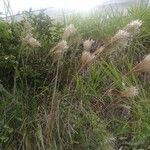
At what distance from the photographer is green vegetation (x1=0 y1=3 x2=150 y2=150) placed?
10.2 ft

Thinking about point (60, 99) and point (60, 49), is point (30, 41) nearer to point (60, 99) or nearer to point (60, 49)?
point (60, 49)

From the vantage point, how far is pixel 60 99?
10.5 ft

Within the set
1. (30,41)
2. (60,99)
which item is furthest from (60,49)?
(60,99)

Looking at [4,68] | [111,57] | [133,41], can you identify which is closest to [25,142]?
[4,68]

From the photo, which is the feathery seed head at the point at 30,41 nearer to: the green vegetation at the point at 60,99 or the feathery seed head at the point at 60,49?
the green vegetation at the point at 60,99

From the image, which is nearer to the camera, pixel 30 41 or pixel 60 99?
pixel 30 41

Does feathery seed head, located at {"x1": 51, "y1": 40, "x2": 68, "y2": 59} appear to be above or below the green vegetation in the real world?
above

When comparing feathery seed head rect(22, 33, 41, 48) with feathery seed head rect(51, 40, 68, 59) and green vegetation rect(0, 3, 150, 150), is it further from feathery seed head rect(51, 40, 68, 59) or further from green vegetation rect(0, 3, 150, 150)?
feathery seed head rect(51, 40, 68, 59)

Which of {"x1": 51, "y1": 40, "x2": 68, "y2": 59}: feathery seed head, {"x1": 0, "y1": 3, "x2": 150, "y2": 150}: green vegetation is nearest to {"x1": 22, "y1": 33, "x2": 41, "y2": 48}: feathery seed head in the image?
{"x1": 0, "y1": 3, "x2": 150, "y2": 150}: green vegetation

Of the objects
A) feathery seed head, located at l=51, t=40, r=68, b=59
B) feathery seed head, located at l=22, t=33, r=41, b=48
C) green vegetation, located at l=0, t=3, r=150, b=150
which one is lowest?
green vegetation, located at l=0, t=3, r=150, b=150

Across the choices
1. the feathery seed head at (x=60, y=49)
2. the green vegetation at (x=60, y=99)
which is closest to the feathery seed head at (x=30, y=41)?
the green vegetation at (x=60, y=99)

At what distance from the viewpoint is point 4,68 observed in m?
3.32

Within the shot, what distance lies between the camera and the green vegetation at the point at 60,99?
3094 millimetres

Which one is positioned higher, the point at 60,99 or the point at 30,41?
the point at 30,41
